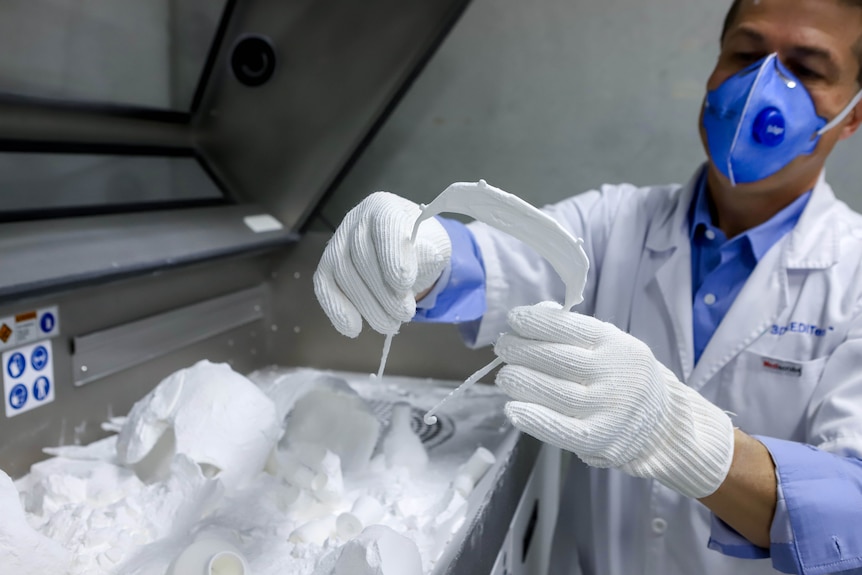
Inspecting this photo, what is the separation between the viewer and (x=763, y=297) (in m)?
1.18

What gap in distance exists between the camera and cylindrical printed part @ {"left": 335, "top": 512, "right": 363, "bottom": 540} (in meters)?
0.95

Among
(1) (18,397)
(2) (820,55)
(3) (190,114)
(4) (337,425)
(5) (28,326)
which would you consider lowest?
(4) (337,425)

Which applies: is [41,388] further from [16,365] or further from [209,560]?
[209,560]

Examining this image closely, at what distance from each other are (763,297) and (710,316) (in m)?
0.10

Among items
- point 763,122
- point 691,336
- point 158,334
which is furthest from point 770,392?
point 158,334

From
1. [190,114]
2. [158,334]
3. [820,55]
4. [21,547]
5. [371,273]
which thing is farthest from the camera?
[190,114]

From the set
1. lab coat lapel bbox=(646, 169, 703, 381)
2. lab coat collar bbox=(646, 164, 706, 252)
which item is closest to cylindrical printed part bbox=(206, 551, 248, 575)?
lab coat lapel bbox=(646, 169, 703, 381)

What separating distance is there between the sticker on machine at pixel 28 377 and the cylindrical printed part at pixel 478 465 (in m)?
0.74

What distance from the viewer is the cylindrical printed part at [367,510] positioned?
39.3 inches

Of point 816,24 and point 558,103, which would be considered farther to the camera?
point 558,103

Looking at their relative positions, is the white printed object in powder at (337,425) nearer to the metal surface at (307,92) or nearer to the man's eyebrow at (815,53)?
the metal surface at (307,92)

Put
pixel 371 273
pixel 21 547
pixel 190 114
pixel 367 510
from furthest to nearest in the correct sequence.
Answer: pixel 190 114
pixel 367 510
pixel 371 273
pixel 21 547

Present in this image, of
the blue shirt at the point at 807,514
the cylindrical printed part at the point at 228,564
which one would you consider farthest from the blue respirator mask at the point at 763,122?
the cylindrical printed part at the point at 228,564

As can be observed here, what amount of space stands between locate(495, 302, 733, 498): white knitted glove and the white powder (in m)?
0.26
